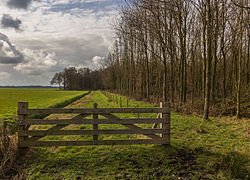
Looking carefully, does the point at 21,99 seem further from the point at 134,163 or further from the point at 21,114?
the point at 134,163

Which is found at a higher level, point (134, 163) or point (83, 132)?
point (83, 132)

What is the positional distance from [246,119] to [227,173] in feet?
31.2

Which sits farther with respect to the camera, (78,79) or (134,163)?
(78,79)

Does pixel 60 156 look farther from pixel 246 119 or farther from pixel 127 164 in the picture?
pixel 246 119

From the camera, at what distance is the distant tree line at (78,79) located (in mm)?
120875

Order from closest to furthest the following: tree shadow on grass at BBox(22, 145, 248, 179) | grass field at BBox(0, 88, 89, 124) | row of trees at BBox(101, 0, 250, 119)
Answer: tree shadow on grass at BBox(22, 145, 248, 179) < row of trees at BBox(101, 0, 250, 119) < grass field at BBox(0, 88, 89, 124)

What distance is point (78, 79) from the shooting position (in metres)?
124

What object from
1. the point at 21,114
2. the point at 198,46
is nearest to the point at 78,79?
the point at 198,46

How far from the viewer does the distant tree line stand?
12088 centimetres

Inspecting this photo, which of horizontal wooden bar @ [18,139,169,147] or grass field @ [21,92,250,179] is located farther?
horizontal wooden bar @ [18,139,169,147]

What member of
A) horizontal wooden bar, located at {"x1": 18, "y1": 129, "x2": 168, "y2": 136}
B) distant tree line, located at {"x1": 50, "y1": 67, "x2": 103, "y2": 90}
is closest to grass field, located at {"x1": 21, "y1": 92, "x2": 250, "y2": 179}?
horizontal wooden bar, located at {"x1": 18, "y1": 129, "x2": 168, "y2": 136}

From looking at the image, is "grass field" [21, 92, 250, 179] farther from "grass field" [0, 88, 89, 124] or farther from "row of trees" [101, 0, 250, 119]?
"grass field" [0, 88, 89, 124]

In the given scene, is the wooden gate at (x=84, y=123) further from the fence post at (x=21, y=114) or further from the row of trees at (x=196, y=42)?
the row of trees at (x=196, y=42)

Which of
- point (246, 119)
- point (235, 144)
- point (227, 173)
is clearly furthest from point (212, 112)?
point (227, 173)
